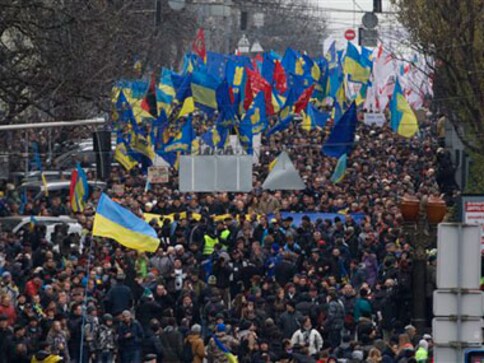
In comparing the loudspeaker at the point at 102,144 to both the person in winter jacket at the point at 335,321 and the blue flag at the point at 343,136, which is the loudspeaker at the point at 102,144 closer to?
the person in winter jacket at the point at 335,321

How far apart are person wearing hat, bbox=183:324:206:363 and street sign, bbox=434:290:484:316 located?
11.7 meters

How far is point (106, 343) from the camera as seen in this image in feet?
84.8

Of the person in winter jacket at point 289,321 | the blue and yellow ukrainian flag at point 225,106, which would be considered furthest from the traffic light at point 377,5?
the person in winter jacket at point 289,321

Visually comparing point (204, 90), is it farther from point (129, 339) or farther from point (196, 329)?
point (196, 329)

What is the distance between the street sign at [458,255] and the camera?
13.7m

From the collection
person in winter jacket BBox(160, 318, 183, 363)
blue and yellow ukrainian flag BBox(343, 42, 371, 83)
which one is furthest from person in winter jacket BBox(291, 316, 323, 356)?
blue and yellow ukrainian flag BBox(343, 42, 371, 83)

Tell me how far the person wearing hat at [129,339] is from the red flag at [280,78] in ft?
103

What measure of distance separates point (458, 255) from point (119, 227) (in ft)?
41.7

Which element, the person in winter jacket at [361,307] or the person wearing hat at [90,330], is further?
the person in winter jacket at [361,307]

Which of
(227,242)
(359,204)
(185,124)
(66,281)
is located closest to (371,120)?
(185,124)

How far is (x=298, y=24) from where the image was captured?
169250 millimetres

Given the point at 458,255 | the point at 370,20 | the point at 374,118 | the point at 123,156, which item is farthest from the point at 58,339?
the point at 370,20

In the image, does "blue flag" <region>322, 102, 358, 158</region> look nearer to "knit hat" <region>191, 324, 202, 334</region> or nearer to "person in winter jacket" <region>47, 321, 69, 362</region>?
"knit hat" <region>191, 324, 202, 334</region>

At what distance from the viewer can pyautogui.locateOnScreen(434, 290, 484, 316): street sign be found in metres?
13.6
